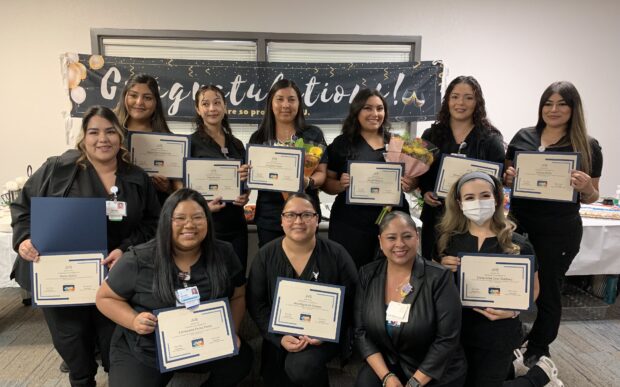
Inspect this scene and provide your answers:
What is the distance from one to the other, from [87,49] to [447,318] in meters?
4.29

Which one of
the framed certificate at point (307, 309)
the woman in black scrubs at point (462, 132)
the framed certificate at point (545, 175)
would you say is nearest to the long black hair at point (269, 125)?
the woman in black scrubs at point (462, 132)

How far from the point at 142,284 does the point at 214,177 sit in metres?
0.77

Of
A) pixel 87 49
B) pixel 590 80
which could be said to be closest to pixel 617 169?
pixel 590 80

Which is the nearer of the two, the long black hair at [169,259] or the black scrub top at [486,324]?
the long black hair at [169,259]

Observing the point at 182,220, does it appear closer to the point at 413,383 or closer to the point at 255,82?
the point at 413,383

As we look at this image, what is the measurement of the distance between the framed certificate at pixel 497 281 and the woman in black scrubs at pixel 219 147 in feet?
4.38

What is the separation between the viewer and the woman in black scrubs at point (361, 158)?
→ 7.94ft

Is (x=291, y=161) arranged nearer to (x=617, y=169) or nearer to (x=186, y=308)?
(x=186, y=308)

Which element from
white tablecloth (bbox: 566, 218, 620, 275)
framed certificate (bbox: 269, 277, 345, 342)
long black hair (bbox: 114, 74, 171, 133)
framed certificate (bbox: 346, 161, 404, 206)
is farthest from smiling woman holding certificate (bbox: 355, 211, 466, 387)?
white tablecloth (bbox: 566, 218, 620, 275)

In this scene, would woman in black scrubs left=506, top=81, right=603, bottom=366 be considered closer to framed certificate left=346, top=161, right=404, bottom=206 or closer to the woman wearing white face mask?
the woman wearing white face mask

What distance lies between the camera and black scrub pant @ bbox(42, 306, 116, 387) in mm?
1990

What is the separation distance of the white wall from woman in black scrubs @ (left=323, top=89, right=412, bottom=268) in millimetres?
2164

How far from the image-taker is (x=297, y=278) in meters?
1.98

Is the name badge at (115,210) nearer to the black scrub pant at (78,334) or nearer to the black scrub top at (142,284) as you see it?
the black scrub top at (142,284)
